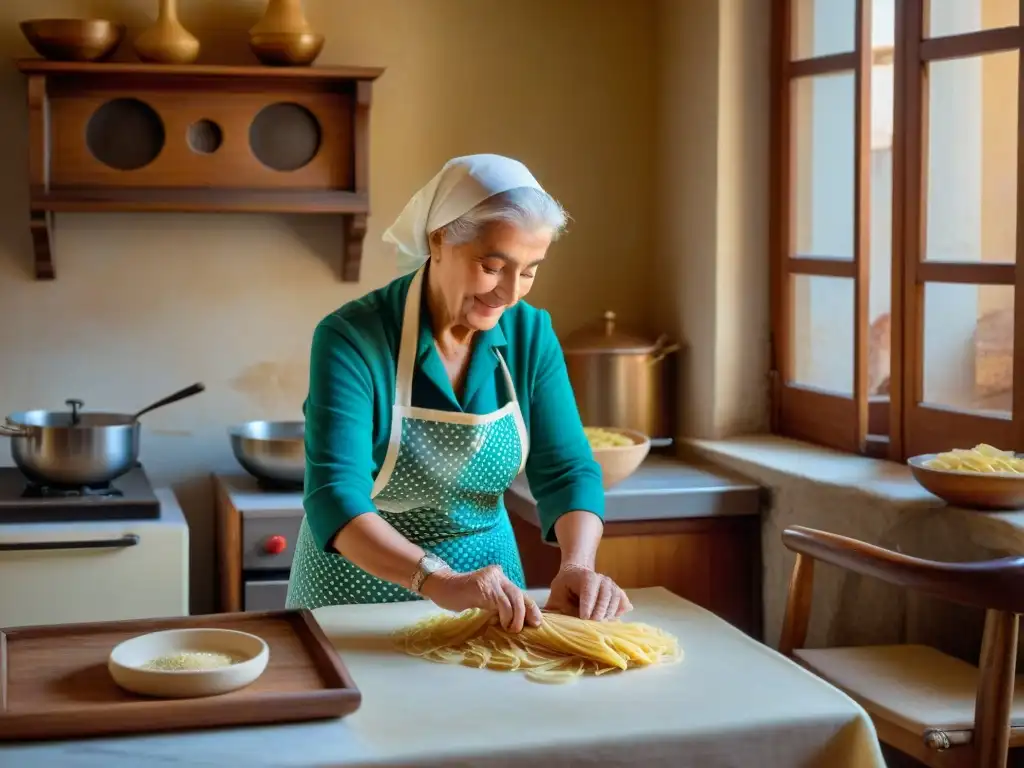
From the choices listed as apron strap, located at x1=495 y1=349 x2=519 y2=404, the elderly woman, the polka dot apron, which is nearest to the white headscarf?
the elderly woman

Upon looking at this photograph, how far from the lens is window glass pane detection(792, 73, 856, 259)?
3.28 metres

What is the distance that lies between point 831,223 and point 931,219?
415mm

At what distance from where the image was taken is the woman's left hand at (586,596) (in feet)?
6.40

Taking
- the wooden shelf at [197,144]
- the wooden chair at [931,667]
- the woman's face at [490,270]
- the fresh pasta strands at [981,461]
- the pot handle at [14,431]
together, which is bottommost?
the wooden chair at [931,667]

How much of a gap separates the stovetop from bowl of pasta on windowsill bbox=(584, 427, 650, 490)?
1040 mm

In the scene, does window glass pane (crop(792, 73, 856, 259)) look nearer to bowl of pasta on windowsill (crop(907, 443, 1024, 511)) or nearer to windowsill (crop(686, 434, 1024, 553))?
windowsill (crop(686, 434, 1024, 553))

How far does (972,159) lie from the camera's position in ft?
9.34

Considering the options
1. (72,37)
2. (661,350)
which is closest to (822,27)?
(661,350)

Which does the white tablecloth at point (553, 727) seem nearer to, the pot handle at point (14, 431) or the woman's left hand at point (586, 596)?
the woman's left hand at point (586, 596)

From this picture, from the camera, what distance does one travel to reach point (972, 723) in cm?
219

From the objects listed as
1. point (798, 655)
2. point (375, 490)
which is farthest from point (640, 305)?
point (375, 490)

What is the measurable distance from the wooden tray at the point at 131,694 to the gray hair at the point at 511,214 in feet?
2.10

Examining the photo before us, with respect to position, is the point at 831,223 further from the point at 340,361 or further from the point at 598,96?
the point at 340,361

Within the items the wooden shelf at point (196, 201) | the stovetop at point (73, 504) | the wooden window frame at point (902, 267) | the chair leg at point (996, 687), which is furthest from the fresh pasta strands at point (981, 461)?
the stovetop at point (73, 504)
